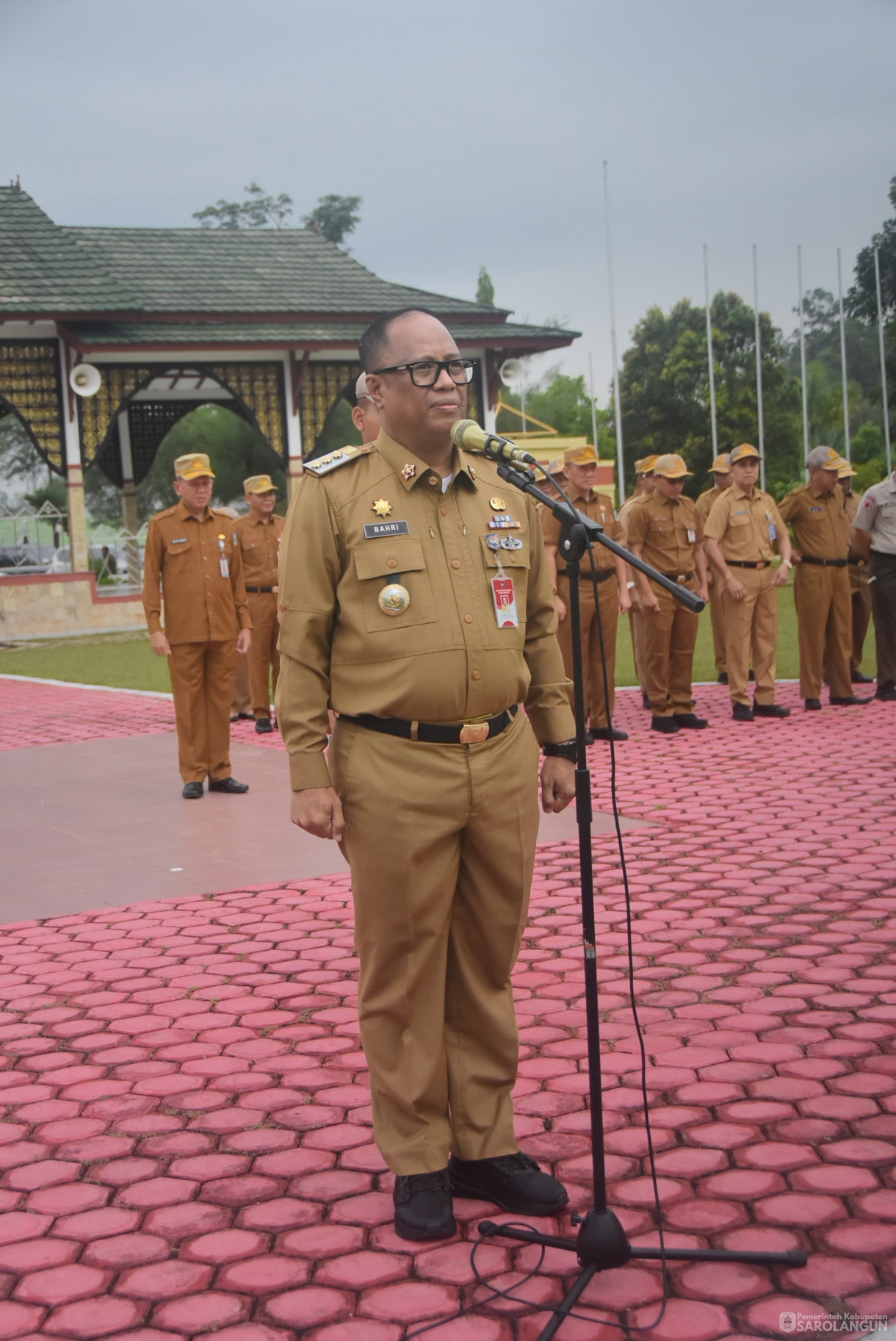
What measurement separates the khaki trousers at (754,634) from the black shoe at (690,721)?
0.42 metres

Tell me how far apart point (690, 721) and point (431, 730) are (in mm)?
7528

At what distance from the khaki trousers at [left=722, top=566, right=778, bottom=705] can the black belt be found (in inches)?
305

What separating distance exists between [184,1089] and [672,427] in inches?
1817

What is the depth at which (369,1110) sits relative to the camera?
380 centimetres

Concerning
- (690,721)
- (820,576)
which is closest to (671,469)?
(820,576)

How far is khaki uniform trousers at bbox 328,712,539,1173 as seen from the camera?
10.0 feet

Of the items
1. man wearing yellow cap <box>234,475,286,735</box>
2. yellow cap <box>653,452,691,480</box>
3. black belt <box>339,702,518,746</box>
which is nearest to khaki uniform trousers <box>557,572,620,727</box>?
yellow cap <box>653,452,691,480</box>

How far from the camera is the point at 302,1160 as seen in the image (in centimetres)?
350

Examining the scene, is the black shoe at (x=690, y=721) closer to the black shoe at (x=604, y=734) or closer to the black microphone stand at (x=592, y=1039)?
the black shoe at (x=604, y=734)

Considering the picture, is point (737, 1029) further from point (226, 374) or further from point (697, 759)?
point (226, 374)

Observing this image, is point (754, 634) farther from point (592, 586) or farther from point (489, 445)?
point (489, 445)

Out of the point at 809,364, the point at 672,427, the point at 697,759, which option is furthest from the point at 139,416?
the point at 809,364

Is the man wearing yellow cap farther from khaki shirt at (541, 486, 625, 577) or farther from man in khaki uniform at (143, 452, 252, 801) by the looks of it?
man in khaki uniform at (143, 452, 252, 801)

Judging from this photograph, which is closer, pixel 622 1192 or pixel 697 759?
pixel 622 1192
